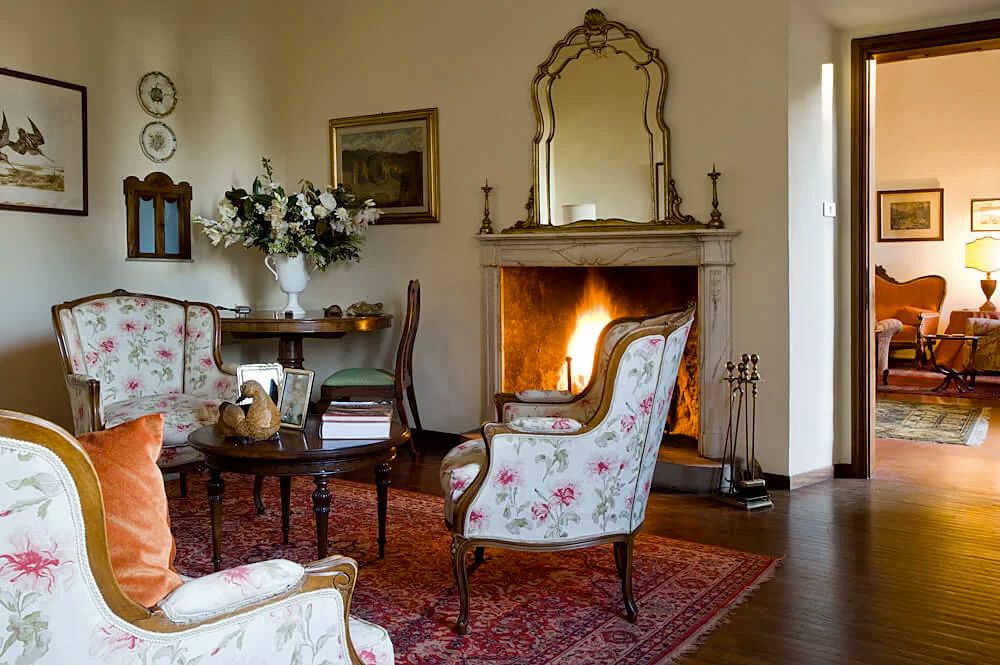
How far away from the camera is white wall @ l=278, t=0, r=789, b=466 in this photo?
179 inches

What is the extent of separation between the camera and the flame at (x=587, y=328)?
5.38 metres

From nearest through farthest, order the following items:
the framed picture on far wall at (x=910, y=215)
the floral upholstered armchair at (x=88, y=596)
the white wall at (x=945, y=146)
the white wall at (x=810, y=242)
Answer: the floral upholstered armchair at (x=88, y=596) → the white wall at (x=810, y=242) → the white wall at (x=945, y=146) → the framed picture on far wall at (x=910, y=215)

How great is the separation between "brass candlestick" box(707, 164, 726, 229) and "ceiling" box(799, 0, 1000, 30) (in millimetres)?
922

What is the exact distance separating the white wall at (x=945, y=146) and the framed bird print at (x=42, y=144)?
7735 millimetres

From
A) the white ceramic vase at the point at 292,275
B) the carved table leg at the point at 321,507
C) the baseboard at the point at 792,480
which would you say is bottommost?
the baseboard at the point at 792,480

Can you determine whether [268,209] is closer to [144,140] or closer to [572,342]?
Answer: [144,140]

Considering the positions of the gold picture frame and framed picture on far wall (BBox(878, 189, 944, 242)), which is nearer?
the gold picture frame

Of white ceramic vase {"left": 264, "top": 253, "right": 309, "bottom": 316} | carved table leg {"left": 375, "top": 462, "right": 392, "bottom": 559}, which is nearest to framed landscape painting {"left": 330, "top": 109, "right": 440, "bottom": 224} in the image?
white ceramic vase {"left": 264, "top": 253, "right": 309, "bottom": 316}

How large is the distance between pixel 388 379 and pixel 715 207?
206cm

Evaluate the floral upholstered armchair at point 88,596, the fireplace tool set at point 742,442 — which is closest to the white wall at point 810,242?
the fireplace tool set at point 742,442

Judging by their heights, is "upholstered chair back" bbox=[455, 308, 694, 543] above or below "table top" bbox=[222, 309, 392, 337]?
below

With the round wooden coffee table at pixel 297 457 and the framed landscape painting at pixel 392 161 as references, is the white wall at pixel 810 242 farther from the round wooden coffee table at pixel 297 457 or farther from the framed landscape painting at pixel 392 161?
the round wooden coffee table at pixel 297 457

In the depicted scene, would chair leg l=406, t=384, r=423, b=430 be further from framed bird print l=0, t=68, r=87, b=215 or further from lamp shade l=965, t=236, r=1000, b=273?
lamp shade l=965, t=236, r=1000, b=273

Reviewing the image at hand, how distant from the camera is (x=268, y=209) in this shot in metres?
5.23
